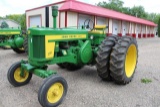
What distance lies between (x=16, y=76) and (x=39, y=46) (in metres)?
1.04

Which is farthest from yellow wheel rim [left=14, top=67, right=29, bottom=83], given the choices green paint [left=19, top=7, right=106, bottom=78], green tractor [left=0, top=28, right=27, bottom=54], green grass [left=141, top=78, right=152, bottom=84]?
green tractor [left=0, top=28, right=27, bottom=54]

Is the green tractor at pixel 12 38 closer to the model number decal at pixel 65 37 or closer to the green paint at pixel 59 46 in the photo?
the green paint at pixel 59 46

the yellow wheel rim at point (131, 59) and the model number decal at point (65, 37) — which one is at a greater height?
the model number decal at point (65, 37)

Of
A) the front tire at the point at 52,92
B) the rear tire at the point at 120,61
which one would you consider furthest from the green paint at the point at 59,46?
the rear tire at the point at 120,61

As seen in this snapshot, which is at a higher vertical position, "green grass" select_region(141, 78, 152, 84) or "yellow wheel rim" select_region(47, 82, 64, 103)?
"yellow wheel rim" select_region(47, 82, 64, 103)

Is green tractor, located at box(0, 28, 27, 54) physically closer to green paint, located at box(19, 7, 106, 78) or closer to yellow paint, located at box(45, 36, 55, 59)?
green paint, located at box(19, 7, 106, 78)

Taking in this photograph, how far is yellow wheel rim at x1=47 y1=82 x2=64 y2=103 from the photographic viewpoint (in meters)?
3.01

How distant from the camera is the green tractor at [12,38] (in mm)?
7586

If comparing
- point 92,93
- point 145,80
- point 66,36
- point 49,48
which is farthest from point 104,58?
point 145,80

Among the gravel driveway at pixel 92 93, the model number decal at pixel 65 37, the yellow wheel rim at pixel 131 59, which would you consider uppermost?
the model number decal at pixel 65 37

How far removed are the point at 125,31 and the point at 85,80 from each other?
2156 cm

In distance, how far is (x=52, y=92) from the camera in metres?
3.04

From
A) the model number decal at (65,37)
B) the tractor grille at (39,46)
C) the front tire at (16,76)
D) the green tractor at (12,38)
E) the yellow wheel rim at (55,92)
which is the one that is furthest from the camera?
the green tractor at (12,38)

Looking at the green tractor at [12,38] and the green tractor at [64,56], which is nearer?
the green tractor at [64,56]
